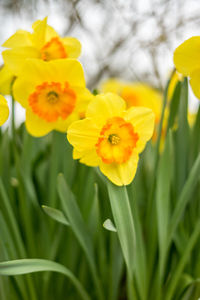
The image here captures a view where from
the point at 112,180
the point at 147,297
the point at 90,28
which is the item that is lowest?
the point at 147,297

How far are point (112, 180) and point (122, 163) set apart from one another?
46mm

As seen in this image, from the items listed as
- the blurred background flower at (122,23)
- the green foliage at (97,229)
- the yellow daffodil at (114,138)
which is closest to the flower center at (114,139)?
the yellow daffodil at (114,138)

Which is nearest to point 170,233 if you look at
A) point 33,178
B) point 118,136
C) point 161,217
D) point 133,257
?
point 161,217

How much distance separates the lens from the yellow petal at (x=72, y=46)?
800mm

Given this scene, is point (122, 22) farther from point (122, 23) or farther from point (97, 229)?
point (97, 229)

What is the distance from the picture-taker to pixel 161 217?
747mm

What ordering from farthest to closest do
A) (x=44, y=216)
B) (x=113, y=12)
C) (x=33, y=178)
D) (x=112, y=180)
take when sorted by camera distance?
(x=113, y=12) → (x=33, y=178) → (x=44, y=216) → (x=112, y=180)

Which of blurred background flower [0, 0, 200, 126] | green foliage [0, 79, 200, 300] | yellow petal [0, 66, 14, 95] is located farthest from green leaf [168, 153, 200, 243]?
blurred background flower [0, 0, 200, 126]

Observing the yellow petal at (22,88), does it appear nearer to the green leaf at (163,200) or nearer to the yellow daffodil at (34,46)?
the yellow daffodil at (34,46)

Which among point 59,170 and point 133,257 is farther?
point 59,170

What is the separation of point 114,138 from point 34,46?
0.95 feet

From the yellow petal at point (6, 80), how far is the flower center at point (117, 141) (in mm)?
285

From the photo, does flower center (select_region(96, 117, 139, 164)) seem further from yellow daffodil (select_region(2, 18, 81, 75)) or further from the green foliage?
yellow daffodil (select_region(2, 18, 81, 75))

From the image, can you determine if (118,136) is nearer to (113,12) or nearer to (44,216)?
(44,216)
